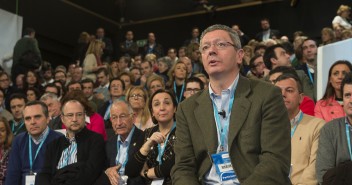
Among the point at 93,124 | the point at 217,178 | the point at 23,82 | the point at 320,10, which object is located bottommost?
the point at 217,178

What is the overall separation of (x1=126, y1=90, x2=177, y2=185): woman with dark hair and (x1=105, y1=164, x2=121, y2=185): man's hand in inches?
6.3

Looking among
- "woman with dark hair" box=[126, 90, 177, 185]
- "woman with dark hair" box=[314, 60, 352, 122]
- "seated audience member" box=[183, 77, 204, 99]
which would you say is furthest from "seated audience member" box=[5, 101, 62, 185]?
"woman with dark hair" box=[314, 60, 352, 122]

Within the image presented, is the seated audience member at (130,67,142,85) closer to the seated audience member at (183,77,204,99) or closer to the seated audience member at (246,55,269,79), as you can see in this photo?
the seated audience member at (246,55,269,79)

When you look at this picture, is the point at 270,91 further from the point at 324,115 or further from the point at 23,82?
the point at 23,82

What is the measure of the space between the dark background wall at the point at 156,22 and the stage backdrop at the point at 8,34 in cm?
96

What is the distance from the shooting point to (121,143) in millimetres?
4582

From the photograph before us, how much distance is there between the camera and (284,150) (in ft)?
8.13

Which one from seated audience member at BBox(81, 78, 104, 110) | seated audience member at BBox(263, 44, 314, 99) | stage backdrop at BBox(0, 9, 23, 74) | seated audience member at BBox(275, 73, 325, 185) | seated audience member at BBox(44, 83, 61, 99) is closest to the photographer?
seated audience member at BBox(275, 73, 325, 185)

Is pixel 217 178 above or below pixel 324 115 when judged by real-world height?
below

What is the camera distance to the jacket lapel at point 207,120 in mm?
2547

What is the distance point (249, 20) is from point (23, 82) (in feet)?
26.0

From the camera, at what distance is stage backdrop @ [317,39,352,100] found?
5.23 metres

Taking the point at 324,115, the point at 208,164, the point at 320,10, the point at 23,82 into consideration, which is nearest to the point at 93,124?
the point at 324,115

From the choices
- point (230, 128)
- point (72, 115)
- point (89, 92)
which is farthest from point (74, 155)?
point (89, 92)
